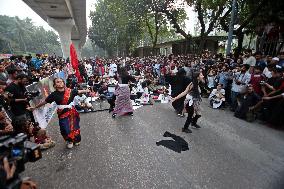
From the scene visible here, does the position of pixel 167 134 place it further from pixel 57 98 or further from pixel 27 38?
pixel 27 38

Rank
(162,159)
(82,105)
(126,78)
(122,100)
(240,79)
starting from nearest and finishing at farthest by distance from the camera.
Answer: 1. (162,159)
2. (126,78)
3. (122,100)
4. (240,79)
5. (82,105)

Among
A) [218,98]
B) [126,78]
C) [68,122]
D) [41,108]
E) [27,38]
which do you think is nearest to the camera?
[68,122]

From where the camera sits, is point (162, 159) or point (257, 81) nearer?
point (162, 159)

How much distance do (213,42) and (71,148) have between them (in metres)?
26.4

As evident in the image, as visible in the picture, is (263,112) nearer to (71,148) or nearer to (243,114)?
(243,114)

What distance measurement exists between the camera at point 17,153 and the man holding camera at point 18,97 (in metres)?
3.20

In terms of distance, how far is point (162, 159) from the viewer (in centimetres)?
545

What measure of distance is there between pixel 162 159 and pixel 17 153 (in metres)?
3.30

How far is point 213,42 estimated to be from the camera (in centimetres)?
2931

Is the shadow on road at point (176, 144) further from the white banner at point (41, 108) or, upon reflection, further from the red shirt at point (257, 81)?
the red shirt at point (257, 81)

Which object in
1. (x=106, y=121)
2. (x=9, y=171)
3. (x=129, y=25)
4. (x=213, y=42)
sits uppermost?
(x=129, y=25)

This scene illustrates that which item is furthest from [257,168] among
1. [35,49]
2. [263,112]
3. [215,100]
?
[35,49]

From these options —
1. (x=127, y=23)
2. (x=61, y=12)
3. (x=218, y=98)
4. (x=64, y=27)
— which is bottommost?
(x=218, y=98)

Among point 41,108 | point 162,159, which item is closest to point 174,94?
point 41,108
